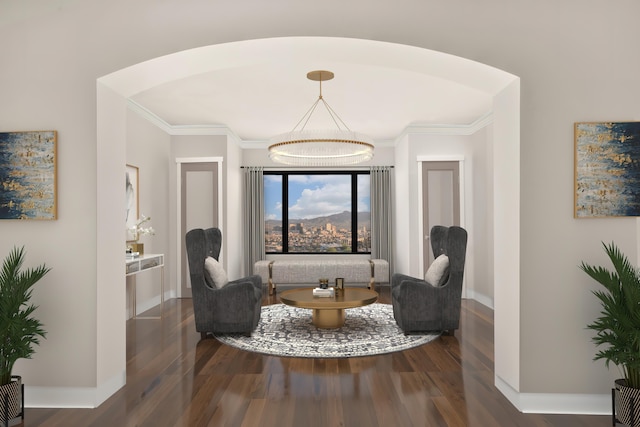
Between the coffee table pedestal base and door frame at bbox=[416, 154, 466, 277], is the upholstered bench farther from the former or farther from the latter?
the coffee table pedestal base

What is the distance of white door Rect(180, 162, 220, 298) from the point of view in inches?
277

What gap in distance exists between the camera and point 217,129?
275 inches

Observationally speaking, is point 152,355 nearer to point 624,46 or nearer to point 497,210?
point 497,210

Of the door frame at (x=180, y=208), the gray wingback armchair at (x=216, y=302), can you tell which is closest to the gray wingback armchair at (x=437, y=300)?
the gray wingback armchair at (x=216, y=302)

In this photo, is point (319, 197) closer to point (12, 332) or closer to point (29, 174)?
point (29, 174)

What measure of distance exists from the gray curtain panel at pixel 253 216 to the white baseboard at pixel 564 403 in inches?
226

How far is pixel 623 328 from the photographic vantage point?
256cm

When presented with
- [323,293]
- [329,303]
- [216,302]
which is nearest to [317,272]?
[323,293]

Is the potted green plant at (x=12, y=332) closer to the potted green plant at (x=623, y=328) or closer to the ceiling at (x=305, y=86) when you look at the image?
the ceiling at (x=305, y=86)

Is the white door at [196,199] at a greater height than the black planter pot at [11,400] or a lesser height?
greater

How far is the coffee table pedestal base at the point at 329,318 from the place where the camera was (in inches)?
192

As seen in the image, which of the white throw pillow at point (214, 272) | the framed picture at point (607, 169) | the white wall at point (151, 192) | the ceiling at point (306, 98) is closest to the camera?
the framed picture at point (607, 169)

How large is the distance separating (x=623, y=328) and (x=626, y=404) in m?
0.44

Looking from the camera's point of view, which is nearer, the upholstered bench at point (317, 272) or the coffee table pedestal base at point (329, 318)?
the coffee table pedestal base at point (329, 318)
